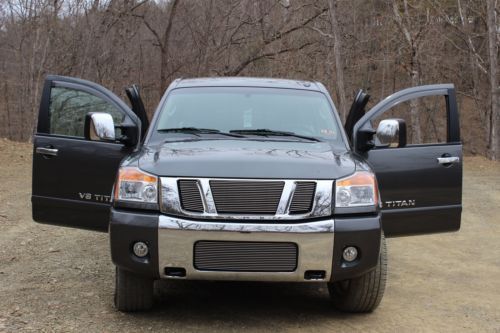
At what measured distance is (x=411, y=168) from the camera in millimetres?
5305

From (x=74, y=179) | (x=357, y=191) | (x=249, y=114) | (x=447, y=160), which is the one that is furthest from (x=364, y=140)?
(x=74, y=179)

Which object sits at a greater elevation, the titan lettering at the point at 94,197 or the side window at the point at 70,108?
the side window at the point at 70,108

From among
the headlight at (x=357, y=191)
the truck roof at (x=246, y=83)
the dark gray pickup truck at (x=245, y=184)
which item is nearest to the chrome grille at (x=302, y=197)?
the dark gray pickup truck at (x=245, y=184)

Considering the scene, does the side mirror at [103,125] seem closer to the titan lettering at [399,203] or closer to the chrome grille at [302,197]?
the chrome grille at [302,197]

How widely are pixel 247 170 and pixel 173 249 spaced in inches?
26.9

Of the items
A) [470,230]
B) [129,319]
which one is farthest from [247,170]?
[470,230]

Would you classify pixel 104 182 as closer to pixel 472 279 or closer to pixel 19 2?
pixel 472 279

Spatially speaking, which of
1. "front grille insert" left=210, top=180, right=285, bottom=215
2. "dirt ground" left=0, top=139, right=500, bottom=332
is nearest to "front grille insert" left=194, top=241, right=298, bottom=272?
"front grille insert" left=210, top=180, right=285, bottom=215

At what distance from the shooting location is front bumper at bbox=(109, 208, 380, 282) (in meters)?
3.77

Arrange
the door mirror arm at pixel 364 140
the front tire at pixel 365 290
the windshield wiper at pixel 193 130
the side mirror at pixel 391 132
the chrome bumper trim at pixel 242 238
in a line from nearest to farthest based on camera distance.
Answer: the chrome bumper trim at pixel 242 238, the front tire at pixel 365 290, the windshield wiper at pixel 193 130, the side mirror at pixel 391 132, the door mirror arm at pixel 364 140

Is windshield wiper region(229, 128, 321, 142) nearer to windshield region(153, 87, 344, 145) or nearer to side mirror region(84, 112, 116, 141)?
windshield region(153, 87, 344, 145)

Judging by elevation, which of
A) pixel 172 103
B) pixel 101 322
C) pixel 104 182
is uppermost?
pixel 172 103

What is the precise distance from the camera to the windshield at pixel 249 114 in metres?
4.92

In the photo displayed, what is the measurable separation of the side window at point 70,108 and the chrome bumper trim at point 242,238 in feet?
6.86
